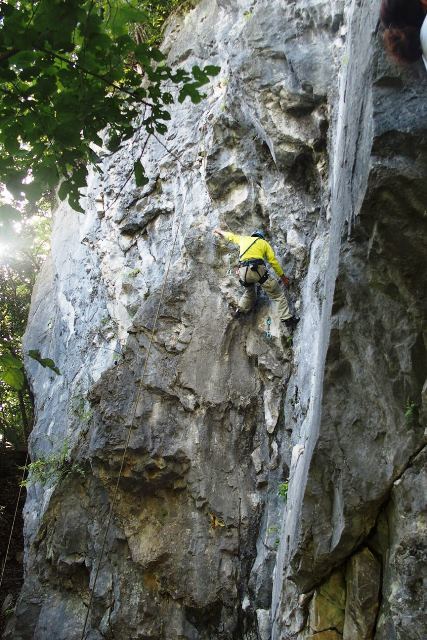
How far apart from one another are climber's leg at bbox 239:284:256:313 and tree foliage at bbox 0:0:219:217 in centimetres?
430

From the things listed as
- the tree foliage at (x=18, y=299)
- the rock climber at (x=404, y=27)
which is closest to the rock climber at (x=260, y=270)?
the rock climber at (x=404, y=27)

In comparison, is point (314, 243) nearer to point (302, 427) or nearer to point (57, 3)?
point (302, 427)

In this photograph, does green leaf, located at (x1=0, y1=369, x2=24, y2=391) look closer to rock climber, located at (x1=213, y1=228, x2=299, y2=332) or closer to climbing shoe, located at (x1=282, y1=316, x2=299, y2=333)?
rock climber, located at (x1=213, y1=228, x2=299, y2=332)

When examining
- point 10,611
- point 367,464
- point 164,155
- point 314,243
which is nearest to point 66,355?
point 164,155

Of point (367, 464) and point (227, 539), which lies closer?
point (367, 464)

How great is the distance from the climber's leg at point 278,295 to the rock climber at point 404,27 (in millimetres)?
3696

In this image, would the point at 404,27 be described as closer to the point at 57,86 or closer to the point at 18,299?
the point at 57,86

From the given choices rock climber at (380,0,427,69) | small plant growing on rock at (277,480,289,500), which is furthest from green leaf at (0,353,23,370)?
small plant growing on rock at (277,480,289,500)

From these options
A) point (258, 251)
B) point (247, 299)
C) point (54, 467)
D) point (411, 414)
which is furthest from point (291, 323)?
point (54, 467)

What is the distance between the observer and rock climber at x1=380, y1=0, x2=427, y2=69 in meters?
3.18

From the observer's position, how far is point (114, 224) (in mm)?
8922

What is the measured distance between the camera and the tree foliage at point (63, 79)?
2.22 m

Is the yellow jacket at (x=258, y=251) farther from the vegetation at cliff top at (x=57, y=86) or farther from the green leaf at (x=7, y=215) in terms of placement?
the green leaf at (x=7, y=215)

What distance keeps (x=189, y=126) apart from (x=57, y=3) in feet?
21.2
